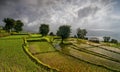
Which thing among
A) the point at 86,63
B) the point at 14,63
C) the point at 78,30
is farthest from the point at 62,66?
the point at 78,30

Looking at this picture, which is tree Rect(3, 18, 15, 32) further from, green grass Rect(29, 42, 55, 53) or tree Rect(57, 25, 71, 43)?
green grass Rect(29, 42, 55, 53)

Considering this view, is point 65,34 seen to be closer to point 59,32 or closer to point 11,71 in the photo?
point 59,32

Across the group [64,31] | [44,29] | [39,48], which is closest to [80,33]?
[44,29]

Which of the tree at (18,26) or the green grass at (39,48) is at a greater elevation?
the tree at (18,26)

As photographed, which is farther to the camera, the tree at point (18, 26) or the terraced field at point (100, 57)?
the tree at point (18, 26)

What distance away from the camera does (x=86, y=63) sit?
25.6m

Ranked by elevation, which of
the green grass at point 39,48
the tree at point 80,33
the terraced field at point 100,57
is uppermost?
the tree at point 80,33

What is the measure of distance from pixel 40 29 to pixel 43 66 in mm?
45780

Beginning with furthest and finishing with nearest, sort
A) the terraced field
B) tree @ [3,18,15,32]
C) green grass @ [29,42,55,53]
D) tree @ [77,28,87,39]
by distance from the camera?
tree @ [77,28,87,39] → tree @ [3,18,15,32] → green grass @ [29,42,55,53] → the terraced field

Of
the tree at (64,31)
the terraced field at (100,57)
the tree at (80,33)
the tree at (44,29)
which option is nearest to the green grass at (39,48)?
the terraced field at (100,57)

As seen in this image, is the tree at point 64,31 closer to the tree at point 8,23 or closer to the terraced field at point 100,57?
the terraced field at point 100,57

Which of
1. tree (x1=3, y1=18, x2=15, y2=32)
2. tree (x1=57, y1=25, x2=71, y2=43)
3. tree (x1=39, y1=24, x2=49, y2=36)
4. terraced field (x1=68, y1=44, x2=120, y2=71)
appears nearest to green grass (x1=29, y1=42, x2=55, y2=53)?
terraced field (x1=68, y1=44, x2=120, y2=71)

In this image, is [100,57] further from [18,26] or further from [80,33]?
[18,26]

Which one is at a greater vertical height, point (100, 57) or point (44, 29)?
point (44, 29)
